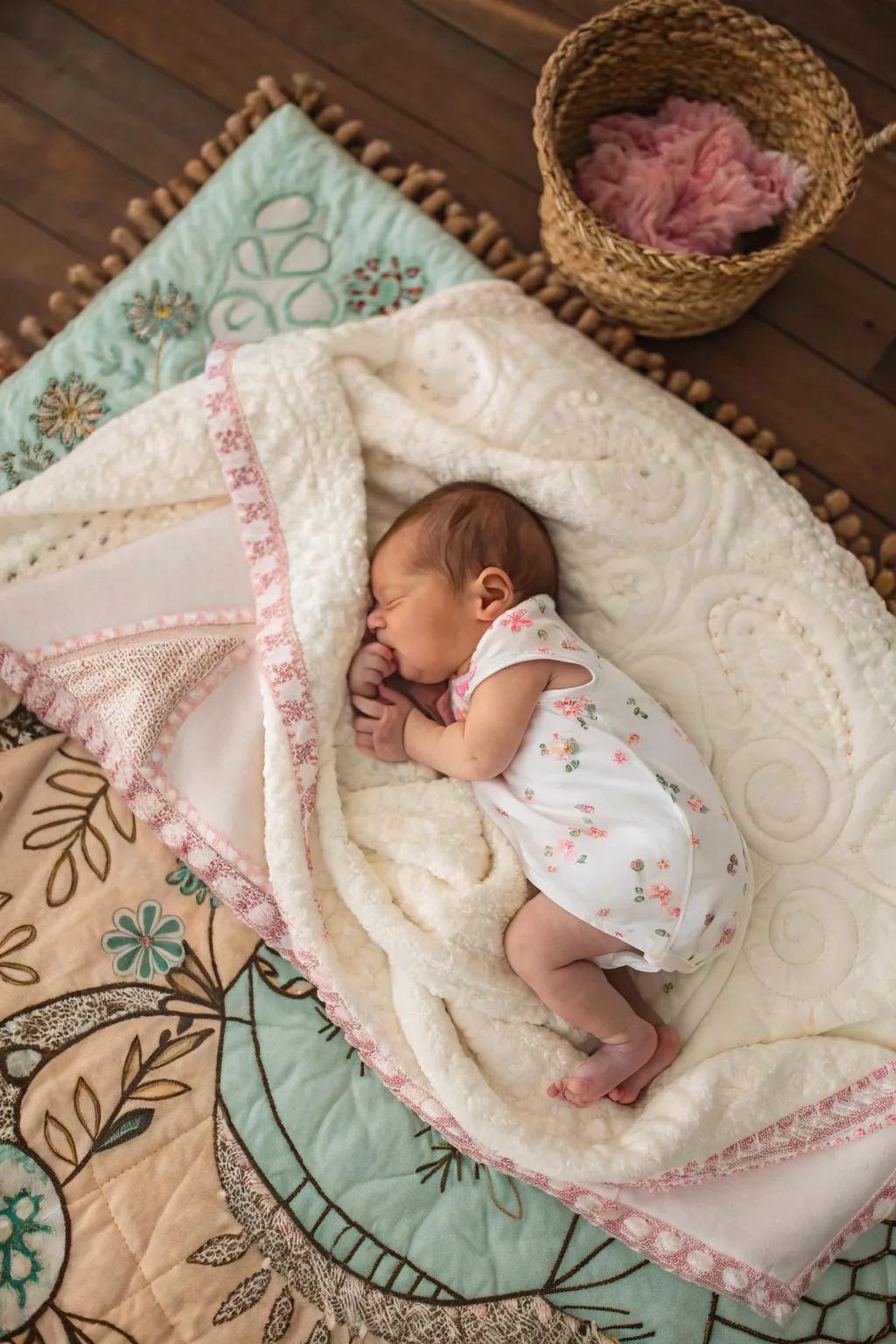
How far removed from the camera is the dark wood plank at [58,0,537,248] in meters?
1.54

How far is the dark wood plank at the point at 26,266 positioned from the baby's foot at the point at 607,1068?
1.30m

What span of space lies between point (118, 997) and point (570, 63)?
1.31 metres

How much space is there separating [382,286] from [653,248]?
1.24 ft

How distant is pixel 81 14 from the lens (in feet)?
5.16

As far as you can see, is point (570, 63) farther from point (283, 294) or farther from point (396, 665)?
point (396, 665)

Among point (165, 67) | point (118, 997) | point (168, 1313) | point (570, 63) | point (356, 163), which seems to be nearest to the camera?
point (168, 1313)

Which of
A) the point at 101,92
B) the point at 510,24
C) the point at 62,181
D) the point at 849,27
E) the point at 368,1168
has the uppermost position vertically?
the point at 849,27

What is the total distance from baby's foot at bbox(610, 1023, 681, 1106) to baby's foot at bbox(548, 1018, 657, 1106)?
0.07 ft

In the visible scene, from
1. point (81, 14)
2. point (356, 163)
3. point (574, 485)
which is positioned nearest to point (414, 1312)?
point (574, 485)

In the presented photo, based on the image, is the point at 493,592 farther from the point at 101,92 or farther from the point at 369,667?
the point at 101,92

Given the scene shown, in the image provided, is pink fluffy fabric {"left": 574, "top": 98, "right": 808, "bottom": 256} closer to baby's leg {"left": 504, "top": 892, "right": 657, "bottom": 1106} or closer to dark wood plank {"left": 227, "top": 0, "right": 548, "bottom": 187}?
dark wood plank {"left": 227, "top": 0, "right": 548, "bottom": 187}

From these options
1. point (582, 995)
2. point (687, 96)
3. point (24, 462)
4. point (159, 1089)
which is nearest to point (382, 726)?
point (582, 995)

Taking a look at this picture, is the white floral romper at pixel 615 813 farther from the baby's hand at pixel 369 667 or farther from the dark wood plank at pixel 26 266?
the dark wood plank at pixel 26 266

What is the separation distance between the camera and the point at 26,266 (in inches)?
59.7
